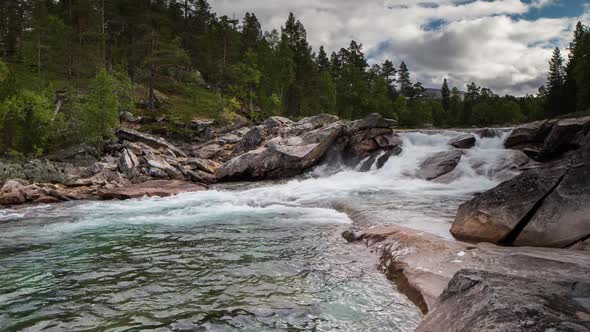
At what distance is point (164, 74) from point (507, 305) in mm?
56888

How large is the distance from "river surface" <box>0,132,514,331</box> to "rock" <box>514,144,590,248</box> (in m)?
2.38

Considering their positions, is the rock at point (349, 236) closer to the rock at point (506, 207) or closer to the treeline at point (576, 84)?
the rock at point (506, 207)

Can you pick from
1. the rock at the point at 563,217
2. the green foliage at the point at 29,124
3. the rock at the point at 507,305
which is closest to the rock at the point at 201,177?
the green foliage at the point at 29,124

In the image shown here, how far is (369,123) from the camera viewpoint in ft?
105

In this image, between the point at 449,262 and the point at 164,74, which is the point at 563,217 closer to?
the point at 449,262

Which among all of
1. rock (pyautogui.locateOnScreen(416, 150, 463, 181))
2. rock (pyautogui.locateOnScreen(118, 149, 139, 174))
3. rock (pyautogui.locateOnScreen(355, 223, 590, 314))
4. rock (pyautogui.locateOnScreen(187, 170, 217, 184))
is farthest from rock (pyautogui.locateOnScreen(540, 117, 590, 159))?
rock (pyautogui.locateOnScreen(118, 149, 139, 174))

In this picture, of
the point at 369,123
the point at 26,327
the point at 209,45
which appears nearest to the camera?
the point at 26,327

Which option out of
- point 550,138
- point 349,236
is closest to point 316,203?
point 349,236

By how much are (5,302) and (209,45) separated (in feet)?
200

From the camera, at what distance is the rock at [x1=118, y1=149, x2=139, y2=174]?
2792 cm

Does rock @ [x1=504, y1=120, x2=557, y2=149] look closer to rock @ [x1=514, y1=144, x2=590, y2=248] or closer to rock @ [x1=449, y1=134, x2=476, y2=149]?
rock @ [x1=449, y1=134, x2=476, y2=149]

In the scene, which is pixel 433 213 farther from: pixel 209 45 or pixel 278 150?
pixel 209 45

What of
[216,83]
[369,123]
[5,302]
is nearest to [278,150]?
[369,123]

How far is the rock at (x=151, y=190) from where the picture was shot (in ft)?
72.2
